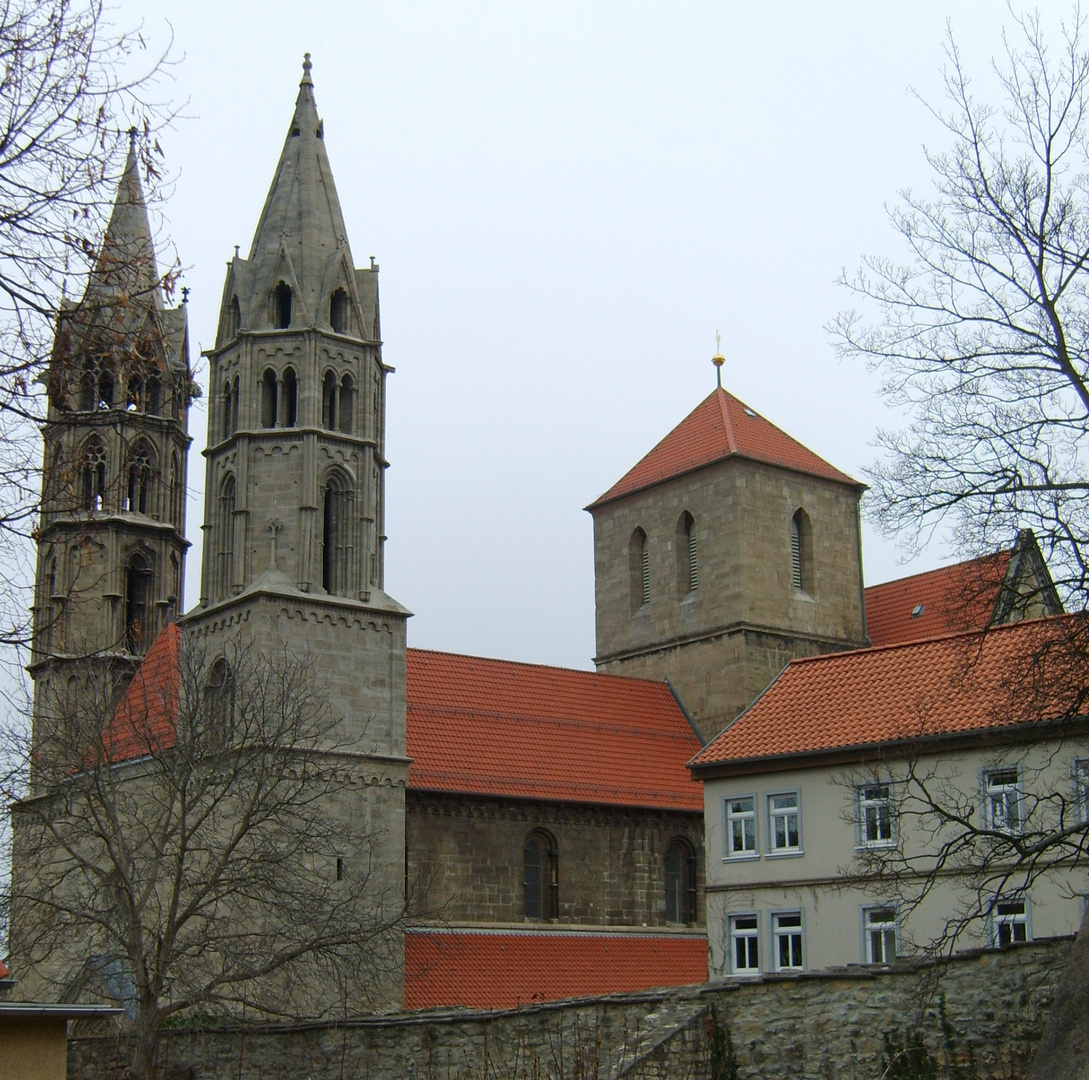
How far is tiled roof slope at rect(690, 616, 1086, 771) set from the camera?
85.5 ft

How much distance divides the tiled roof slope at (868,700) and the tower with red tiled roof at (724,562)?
11.3m

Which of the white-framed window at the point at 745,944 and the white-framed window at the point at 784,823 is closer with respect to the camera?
the white-framed window at the point at 784,823

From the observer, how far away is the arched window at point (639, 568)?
1818 inches

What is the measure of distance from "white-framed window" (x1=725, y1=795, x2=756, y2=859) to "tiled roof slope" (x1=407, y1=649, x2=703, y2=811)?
7973 mm

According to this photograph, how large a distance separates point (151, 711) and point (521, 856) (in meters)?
8.51

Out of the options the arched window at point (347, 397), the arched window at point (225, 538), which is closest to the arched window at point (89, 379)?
the arched window at point (225, 538)

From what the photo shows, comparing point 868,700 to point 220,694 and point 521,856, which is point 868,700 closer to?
point 521,856

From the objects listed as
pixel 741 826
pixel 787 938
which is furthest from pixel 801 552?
pixel 787 938

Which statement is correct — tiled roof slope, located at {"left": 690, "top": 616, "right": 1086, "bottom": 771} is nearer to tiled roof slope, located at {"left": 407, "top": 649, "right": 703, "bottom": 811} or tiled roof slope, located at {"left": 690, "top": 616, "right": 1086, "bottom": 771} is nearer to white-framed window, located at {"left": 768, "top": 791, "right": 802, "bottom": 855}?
white-framed window, located at {"left": 768, "top": 791, "right": 802, "bottom": 855}

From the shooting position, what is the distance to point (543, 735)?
39.1 metres

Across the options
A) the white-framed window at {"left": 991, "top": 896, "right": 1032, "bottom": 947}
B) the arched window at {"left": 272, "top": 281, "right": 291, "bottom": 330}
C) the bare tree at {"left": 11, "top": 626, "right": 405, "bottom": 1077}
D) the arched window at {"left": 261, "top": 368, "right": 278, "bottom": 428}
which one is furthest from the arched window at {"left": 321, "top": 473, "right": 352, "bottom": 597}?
the white-framed window at {"left": 991, "top": 896, "right": 1032, "bottom": 947}

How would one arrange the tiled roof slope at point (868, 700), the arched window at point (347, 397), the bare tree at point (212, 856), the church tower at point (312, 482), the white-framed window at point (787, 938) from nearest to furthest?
the bare tree at point (212, 856) → the tiled roof slope at point (868, 700) → the white-framed window at point (787, 938) → the church tower at point (312, 482) → the arched window at point (347, 397)

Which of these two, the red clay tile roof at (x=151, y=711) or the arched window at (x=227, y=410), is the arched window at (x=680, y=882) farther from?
the arched window at (x=227, y=410)

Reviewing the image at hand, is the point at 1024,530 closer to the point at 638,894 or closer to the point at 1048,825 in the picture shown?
the point at 1048,825
